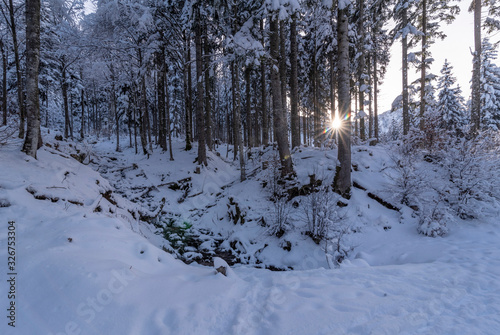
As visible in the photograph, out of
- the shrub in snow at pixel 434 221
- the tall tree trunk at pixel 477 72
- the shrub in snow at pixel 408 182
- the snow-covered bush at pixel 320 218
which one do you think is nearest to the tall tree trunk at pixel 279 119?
the snow-covered bush at pixel 320 218

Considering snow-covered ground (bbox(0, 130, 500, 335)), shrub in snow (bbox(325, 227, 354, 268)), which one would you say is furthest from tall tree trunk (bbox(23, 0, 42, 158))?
shrub in snow (bbox(325, 227, 354, 268))

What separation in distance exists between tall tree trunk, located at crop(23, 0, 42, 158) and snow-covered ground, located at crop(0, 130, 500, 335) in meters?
0.48

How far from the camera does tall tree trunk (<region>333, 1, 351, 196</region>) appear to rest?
7.48 m

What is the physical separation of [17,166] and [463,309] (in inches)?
368

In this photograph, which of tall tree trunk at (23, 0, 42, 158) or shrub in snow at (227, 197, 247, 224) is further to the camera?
shrub in snow at (227, 197, 247, 224)

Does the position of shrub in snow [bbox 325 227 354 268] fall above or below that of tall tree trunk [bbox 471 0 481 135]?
below

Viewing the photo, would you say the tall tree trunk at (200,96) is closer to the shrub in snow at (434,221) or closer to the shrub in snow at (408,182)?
the shrub in snow at (408,182)

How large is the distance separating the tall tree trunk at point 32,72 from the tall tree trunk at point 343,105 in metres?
9.40

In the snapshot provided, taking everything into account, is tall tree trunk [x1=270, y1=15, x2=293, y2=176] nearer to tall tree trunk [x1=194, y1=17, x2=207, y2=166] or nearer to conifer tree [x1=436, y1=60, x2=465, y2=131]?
tall tree trunk [x1=194, y1=17, x2=207, y2=166]

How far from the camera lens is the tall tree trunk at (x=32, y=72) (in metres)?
6.34

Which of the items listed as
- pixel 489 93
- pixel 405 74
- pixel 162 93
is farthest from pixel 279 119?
pixel 489 93

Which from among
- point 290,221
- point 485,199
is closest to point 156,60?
point 290,221

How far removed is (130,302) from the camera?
105 inches

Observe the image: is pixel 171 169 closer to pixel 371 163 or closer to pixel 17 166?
pixel 17 166
